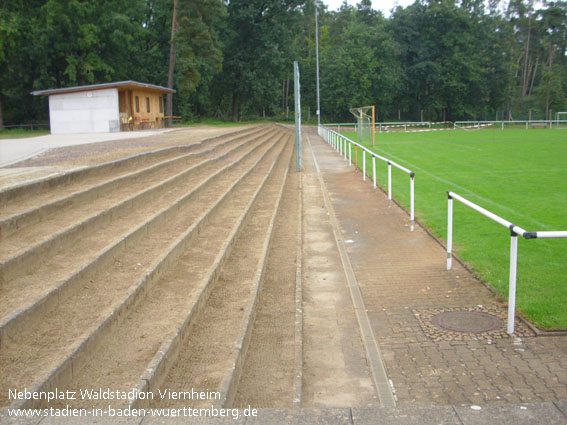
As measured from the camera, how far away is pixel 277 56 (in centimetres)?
5672

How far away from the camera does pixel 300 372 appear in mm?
4590

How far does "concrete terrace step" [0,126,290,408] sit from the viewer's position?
3.76 m

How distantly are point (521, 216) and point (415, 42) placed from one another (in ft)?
210

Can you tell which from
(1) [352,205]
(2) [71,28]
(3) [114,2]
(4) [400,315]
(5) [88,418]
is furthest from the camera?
(3) [114,2]

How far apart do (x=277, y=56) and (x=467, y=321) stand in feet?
177

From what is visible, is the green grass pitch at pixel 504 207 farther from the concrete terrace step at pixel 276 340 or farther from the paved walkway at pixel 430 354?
the concrete terrace step at pixel 276 340

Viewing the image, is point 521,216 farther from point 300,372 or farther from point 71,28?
point 71,28

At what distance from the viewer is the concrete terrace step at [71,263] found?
14.3ft

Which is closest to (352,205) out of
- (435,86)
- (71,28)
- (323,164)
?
(323,164)

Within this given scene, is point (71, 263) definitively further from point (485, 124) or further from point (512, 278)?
point (485, 124)

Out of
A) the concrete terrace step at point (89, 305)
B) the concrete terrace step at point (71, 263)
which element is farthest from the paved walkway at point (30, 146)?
the concrete terrace step at point (89, 305)

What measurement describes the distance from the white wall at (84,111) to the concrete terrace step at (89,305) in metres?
24.2

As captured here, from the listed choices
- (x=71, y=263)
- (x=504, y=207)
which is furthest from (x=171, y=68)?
(x=71, y=263)

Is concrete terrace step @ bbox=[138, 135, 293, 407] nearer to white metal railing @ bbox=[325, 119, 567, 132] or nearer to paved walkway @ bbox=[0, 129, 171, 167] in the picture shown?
paved walkway @ bbox=[0, 129, 171, 167]
